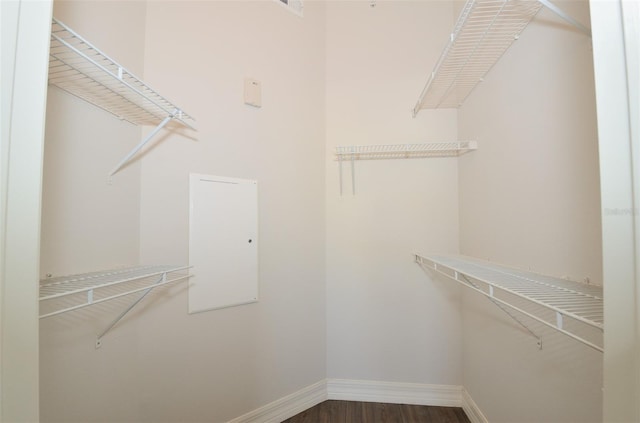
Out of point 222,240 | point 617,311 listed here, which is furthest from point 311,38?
point 617,311

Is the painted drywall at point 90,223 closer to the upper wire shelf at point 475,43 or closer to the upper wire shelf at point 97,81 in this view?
the upper wire shelf at point 97,81

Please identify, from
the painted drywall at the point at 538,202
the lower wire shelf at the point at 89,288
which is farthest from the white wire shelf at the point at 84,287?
the painted drywall at the point at 538,202

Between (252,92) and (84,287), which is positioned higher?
(252,92)

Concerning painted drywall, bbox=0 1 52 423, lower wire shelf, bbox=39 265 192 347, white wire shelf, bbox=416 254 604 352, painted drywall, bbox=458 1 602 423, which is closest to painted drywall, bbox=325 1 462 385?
painted drywall, bbox=458 1 602 423

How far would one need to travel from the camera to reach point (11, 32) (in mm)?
463

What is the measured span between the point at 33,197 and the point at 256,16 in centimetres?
173

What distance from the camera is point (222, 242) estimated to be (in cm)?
151

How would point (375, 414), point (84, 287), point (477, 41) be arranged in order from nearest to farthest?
point (84, 287)
point (477, 41)
point (375, 414)

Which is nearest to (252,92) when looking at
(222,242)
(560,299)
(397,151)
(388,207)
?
(222,242)

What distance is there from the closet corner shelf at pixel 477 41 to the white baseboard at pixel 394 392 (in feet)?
6.72

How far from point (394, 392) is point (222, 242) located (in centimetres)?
165

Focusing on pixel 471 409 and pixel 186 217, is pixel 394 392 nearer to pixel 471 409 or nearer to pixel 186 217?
pixel 471 409

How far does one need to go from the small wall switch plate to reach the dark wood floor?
2114 mm

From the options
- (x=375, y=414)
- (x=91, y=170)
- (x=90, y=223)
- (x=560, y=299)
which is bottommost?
(x=375, y=414)
